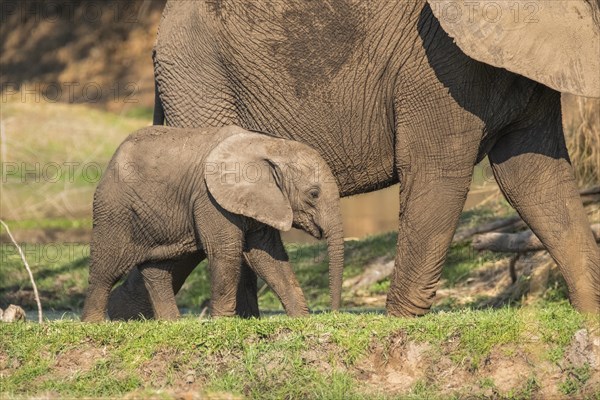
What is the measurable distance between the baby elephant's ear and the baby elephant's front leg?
0.29 metres

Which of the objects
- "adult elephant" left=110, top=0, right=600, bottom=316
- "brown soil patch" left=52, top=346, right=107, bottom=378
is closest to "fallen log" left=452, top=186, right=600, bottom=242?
"adult elephant" left=110, top=0, right=600, bottom=316

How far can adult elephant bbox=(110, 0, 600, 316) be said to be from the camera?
8.41 metres

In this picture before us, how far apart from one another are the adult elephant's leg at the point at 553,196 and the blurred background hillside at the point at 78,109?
312 cm

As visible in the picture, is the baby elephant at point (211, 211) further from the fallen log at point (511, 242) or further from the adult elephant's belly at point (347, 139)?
the fallen log at point (511, 242)

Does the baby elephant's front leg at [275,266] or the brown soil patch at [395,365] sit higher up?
the baby elephant's front leg at [275,266]

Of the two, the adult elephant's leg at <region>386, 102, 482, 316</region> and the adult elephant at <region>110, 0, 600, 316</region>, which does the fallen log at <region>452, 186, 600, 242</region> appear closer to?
the adult elephant at <region>110, 0, 600, 316</region>

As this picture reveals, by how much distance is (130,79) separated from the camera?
1044 inches

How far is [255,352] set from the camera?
7898mm

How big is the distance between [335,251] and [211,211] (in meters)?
0.89

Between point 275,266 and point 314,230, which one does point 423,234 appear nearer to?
point 314,230

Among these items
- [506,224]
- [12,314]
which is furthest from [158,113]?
[506,224]

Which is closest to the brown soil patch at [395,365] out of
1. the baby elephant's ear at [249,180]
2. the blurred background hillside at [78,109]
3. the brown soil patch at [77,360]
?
the baby elephant's ear at [249,180]

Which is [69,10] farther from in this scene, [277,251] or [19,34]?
[277,251]

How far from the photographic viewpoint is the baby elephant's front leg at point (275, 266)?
8.74m
